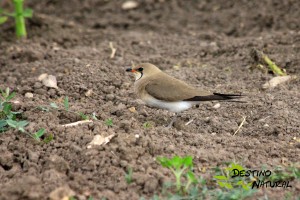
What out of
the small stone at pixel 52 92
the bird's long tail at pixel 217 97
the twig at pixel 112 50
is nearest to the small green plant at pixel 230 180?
the bird's long tail at pixel 217 97

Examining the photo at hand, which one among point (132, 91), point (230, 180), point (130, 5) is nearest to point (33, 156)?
point (230, 180)

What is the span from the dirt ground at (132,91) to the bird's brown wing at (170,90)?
0.88 ft

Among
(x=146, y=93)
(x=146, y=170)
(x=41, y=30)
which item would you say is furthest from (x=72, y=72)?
(x=146, y=170)

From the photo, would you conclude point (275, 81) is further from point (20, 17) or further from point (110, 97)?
point (20, 17)

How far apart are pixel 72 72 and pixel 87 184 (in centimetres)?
286

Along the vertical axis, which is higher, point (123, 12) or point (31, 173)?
point (31, 173)

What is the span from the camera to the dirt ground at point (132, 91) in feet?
13.4

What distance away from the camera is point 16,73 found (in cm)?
682

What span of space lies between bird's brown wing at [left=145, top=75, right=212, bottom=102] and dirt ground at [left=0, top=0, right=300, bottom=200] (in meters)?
0.27

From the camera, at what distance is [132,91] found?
6.10m

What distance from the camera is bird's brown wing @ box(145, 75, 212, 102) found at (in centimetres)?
510

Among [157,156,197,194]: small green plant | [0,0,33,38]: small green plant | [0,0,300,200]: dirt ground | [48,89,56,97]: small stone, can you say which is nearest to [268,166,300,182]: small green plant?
[0,0,300,200]: dirt ground

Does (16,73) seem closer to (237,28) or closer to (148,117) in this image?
(148,117)

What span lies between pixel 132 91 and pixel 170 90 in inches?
38.3
